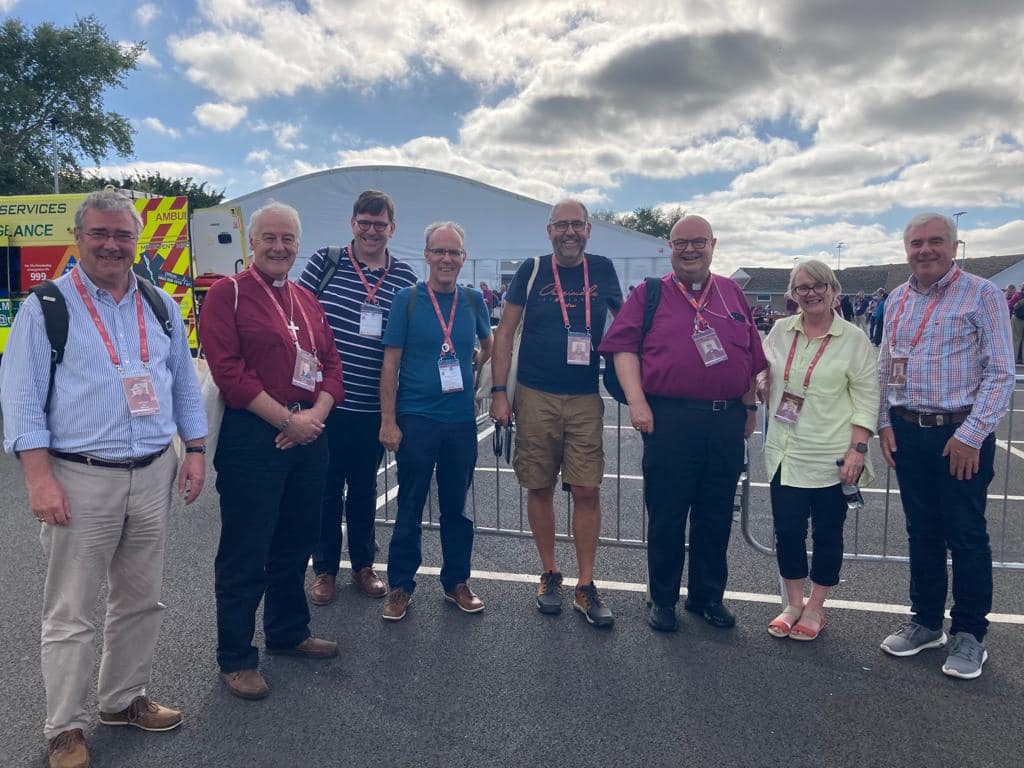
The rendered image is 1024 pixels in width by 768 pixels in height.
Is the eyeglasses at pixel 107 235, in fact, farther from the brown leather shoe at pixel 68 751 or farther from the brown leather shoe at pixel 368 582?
the brown leather shoe at pixel 368 582

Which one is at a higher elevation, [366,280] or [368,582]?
[366,280]

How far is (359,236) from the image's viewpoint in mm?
3564

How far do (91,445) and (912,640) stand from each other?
11.7 ft

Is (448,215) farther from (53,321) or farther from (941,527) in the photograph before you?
(53,321)

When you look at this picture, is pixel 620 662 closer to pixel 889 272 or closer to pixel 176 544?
pixel 176 544

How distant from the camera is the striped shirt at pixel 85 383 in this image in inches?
85.8

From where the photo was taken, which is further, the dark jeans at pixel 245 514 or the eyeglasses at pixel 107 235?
the dark jeans at pixel 245 514

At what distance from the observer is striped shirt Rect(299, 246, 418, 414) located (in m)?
3.56

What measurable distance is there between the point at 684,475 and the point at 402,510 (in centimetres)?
144

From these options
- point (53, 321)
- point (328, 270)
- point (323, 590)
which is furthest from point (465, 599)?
point (53, 321)

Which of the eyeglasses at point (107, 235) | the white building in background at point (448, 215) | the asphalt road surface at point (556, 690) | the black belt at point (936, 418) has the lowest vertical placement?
the asphalt road surface at point (556, 690)

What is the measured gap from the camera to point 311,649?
3.11 m

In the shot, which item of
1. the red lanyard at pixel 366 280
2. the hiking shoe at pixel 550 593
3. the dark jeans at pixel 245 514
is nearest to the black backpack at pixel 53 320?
the dark jeans at pixel 245 514

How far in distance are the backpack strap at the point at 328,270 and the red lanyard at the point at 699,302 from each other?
5.90 feet
